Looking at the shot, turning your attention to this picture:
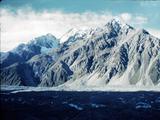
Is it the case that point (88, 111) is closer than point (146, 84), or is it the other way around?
point (88, 111)

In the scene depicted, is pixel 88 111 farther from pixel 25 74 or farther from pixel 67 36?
pixel 67 36

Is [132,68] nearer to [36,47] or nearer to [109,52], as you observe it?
[109,52]

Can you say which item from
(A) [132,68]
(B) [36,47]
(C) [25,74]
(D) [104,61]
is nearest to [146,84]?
(A) [132,68]

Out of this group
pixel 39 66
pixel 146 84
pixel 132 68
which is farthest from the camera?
pixel 39 66

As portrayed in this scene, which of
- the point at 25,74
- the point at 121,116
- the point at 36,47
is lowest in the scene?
the point at 121,116

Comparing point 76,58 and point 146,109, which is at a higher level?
point 76,58

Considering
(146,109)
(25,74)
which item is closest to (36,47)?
(25,74)

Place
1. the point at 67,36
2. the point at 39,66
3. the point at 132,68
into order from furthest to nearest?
the point at 67,36, the point at 39,66, the point at 132,68
